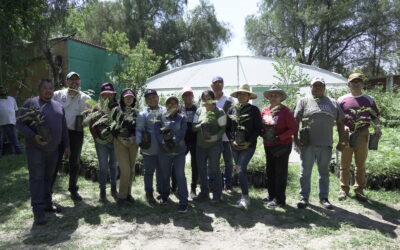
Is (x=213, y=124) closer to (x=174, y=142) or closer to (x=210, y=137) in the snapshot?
(x=210, y=137)

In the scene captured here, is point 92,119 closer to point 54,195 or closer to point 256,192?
point 54,195

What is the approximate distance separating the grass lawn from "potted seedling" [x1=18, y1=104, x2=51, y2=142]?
3.85 ft

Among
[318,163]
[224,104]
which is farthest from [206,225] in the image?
[224,104]

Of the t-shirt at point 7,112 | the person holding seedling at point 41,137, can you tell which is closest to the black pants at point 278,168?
the person holding seedling at point 41,137

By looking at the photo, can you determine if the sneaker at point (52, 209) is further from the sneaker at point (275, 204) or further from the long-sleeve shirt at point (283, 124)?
the long-sleeve shirt at point (283, 124)

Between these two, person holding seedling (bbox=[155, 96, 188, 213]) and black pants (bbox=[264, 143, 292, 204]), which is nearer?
person holding seedling (bbox=[155, 96, 188, 213])

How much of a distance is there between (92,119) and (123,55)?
54.3 ft

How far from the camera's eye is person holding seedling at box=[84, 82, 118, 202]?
4.78 m

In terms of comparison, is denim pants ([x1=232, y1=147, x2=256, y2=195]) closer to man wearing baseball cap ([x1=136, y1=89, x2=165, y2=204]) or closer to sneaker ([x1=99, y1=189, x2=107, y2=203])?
man wearing baseball cap ([x1=136, y1=89, x2=165, y2=204])

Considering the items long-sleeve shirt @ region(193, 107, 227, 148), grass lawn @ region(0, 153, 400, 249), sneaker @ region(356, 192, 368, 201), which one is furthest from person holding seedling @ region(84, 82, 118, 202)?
sneaker @ region(356, 192, 368, 201)

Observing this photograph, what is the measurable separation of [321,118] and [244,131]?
3.61 feet

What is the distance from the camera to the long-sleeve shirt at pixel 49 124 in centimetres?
427

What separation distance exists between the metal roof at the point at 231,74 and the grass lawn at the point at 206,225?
1115 cm

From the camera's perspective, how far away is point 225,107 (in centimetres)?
538
